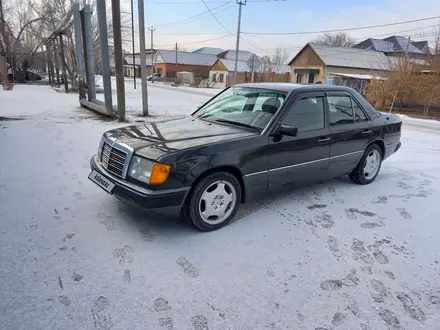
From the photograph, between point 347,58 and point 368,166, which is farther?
point 347,58

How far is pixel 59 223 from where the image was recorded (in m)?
3.28

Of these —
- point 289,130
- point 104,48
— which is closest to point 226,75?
point 104,48

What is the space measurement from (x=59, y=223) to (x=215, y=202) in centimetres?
163

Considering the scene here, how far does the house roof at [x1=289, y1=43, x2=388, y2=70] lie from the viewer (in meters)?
34.6

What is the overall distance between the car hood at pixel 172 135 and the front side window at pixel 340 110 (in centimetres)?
136

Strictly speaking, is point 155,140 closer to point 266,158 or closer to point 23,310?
point 266,158

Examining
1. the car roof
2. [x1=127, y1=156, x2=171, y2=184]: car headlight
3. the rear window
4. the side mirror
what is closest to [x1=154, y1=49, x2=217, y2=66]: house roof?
the rear window

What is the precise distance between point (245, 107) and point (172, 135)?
110 cm

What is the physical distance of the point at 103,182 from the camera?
3287 mm

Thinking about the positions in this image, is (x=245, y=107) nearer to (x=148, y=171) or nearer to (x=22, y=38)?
(x=148, y=171)

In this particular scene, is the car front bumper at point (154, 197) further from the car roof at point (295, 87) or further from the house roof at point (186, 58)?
the house roof at point (186, 58)

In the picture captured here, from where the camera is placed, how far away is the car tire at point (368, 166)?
481 cm

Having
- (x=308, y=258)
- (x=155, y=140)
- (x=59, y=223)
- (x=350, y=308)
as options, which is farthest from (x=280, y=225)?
(x=59, y=223)

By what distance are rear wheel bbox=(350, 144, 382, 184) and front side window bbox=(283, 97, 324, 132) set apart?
1246 millimetres
